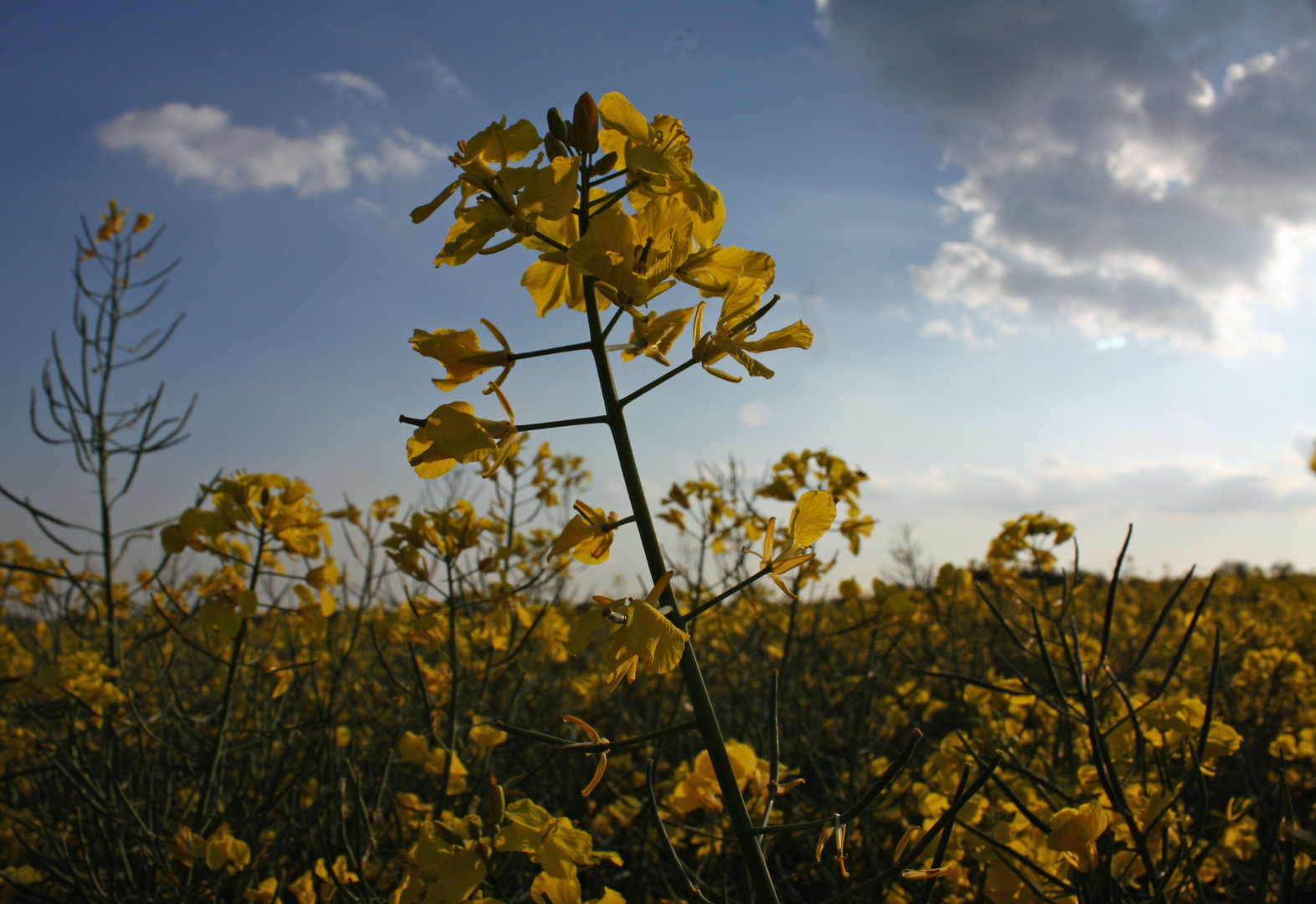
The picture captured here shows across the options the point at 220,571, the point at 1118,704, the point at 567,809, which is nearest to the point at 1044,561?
the point at 1118,704

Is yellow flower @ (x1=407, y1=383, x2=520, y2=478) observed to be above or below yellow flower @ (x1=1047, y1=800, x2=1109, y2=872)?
above

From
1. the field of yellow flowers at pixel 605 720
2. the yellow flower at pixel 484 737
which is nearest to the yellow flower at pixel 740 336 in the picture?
the field of yellow flowers at pixel 605 720

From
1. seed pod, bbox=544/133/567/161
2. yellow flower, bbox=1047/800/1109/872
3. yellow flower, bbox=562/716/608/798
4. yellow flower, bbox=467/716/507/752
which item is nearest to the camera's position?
yellow flower, bbox=562/716/608/798

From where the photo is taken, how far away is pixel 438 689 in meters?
2.81

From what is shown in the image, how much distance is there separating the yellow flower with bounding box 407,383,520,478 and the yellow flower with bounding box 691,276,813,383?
291 millimetres

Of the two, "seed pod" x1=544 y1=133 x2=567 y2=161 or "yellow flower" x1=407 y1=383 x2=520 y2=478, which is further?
"seed pod" x1=544 y1=133 x2=567 y2=161

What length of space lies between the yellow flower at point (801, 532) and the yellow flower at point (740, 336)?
20 centimetres

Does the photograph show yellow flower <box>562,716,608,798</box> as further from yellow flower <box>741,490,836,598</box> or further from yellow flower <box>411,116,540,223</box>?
yellow flower <box>411,116,540,223</box>

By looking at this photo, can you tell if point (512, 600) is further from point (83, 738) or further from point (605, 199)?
point (83, 738)

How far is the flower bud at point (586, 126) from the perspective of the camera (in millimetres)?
958

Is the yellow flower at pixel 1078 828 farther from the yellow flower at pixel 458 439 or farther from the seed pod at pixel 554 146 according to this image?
the seed pod at pixel 554 146

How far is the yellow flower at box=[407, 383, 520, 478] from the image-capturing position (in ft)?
2.89

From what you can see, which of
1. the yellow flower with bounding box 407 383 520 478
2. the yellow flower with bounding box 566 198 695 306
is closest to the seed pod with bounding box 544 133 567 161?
the yellow flower with bounding box 566 198 695 306

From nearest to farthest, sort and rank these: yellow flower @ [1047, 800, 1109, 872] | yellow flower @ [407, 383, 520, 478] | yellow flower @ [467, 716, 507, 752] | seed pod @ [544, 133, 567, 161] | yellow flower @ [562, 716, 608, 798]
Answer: yellow flower @ [562, 716, 608, 798]
yellow flower @ [407, 383, 520, 478]
seed pod @ [544, 133, 567, 161]
yellow flower @ [1047, 800, 1109, 872]
yellow flower @ [467, 716, 507, 752]
